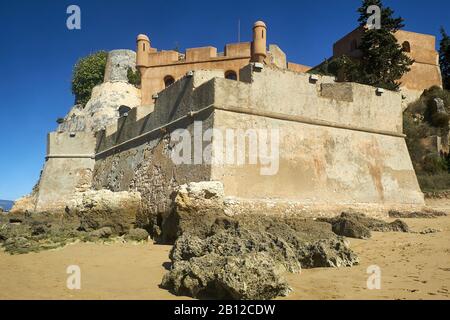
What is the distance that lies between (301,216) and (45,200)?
42.7ft

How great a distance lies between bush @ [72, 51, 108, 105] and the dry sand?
29.9 m

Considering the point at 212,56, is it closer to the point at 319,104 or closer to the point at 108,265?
the point at 319,104

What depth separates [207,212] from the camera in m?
8.52

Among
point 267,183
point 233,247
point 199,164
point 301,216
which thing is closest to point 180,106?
point 199,164

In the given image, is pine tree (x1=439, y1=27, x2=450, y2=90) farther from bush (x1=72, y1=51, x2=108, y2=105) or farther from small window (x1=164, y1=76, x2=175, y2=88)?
bush (x1=72, y1=51, x2=108, y2=105)

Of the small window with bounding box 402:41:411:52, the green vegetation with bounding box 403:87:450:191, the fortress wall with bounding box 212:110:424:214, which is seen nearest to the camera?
the fortress wall with bounding box 212:110:424:214

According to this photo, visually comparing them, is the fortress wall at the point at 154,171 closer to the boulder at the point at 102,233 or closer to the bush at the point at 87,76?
the boulder at the point at 102,233

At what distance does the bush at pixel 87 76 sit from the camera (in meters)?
36.4

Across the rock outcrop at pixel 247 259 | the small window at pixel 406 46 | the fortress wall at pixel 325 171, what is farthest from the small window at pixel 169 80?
the rock outcrop at pixel 247 259

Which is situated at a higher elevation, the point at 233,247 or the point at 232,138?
the point at 232,138

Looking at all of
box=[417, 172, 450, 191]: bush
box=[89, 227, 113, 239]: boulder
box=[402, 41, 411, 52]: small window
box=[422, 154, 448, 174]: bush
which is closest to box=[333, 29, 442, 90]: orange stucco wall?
box=[402, 41, 411, 52]: small window

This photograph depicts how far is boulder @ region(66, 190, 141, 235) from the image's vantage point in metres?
11.1

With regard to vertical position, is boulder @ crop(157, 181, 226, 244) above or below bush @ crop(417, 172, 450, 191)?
below

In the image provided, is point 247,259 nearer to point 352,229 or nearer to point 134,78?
point 352,229
